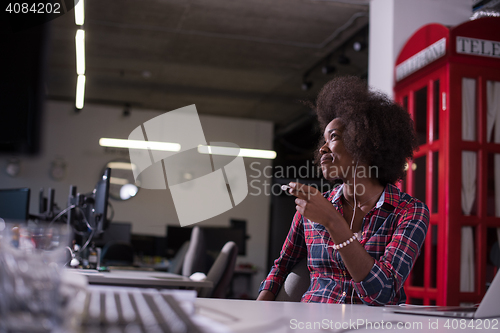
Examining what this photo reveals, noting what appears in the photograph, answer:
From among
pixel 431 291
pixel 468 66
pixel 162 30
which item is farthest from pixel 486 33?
pixel 162 30

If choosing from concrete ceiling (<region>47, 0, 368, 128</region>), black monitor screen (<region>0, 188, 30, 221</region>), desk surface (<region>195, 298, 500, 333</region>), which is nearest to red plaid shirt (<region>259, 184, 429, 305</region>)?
desk surface (<region>195, 298, 500, 333</region>)

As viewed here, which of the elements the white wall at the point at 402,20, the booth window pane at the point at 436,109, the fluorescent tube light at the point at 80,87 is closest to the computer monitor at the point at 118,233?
the fluorescent tube light at the point at 80,87

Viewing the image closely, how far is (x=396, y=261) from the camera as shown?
57.6 inches

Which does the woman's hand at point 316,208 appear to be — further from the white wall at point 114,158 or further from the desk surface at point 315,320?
the white wall at point 114,158

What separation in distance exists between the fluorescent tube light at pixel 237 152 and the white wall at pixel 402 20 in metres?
6.06

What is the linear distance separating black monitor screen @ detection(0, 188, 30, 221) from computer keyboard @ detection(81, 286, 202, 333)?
9.22ft

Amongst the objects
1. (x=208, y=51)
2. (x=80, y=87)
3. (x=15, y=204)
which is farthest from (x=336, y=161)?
(x=208, y=51)

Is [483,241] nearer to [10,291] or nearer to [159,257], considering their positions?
[10,291]

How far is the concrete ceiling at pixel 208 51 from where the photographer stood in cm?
527

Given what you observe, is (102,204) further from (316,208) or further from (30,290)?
(30,290)

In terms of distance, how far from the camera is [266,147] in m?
10.0

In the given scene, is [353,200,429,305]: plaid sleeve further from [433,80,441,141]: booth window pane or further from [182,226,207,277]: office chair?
[182,226,207,277]: office chair

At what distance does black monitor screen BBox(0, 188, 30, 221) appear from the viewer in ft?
10.6

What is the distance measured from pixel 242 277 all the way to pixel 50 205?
240 inches
